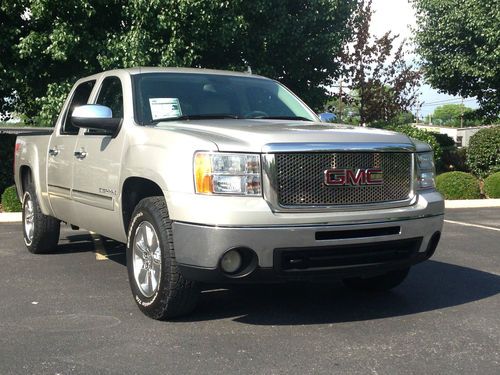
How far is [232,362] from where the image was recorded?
12.3ft

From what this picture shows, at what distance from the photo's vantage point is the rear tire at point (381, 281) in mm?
5332

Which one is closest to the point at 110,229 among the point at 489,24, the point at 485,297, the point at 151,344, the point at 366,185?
the point at 151,344

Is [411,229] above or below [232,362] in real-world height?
above

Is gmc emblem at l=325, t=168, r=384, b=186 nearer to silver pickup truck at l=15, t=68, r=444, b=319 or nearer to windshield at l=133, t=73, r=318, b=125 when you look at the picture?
silver pickup truck at l=15, t=68, r=444, b=319

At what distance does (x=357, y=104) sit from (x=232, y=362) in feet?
73.0

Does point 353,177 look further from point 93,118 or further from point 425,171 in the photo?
point 93,118

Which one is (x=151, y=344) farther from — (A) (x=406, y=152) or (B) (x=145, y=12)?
(B) (x=145, y=12)

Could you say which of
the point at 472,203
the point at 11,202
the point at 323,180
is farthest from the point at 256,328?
the point at 472,203

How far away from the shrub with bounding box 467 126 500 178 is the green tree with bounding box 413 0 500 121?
2.38 meters

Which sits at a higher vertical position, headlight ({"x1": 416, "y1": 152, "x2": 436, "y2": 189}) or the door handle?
the door handle

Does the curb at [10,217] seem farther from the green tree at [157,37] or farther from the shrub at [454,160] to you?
the shrub at [454,160]

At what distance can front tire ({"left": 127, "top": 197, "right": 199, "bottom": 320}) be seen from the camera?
14.2 ft

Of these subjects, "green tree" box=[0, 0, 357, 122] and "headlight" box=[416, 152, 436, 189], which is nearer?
"headlight" box=[416, 152, 436, 189]

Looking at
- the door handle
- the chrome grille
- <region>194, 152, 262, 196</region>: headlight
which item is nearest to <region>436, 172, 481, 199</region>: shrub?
the chrome grille
